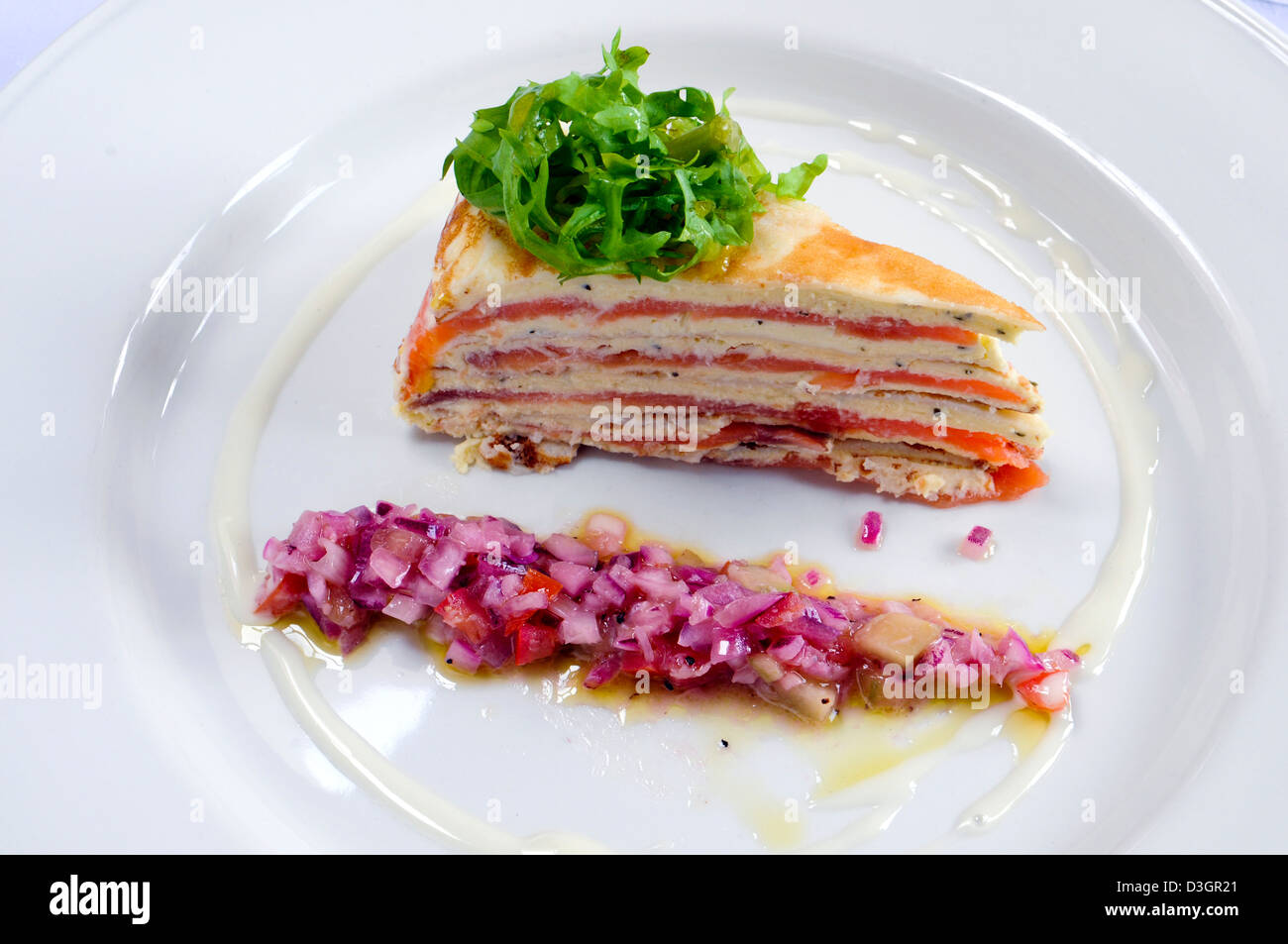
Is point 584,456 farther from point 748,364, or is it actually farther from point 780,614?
point 780,614

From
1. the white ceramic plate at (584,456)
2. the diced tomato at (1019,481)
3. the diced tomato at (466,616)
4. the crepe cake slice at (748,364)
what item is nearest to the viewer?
the white ceramic plate at (584,456)

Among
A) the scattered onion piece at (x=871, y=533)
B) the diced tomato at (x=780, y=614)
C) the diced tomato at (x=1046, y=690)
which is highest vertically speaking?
the scattered onion piece at (x=871, y=533)

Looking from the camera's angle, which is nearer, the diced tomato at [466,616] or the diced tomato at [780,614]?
the diced tomato at [780,614]

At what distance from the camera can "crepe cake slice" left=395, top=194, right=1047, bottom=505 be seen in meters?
4.19

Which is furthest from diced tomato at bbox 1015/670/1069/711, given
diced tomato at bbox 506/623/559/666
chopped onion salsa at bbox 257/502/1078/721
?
diced tomato at bbox 506/623/559/666

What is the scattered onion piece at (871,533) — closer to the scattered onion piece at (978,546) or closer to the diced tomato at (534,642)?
the scattered onion piece at (978,546)

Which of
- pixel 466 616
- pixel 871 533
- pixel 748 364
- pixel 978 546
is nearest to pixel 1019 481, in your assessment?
pixel 978 546

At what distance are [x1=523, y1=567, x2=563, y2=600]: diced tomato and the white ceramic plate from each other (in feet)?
1.26

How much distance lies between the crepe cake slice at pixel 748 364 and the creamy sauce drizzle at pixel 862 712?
56 cm

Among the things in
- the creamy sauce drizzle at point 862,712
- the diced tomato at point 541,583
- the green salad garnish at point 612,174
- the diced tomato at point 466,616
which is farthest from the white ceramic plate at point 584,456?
the green salad garnish at point 612,174

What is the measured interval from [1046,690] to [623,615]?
1.54 metres

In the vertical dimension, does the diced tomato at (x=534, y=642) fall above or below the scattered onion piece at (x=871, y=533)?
below

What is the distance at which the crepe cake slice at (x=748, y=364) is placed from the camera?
4.19m

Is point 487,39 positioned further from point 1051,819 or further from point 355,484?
point 1051,819
